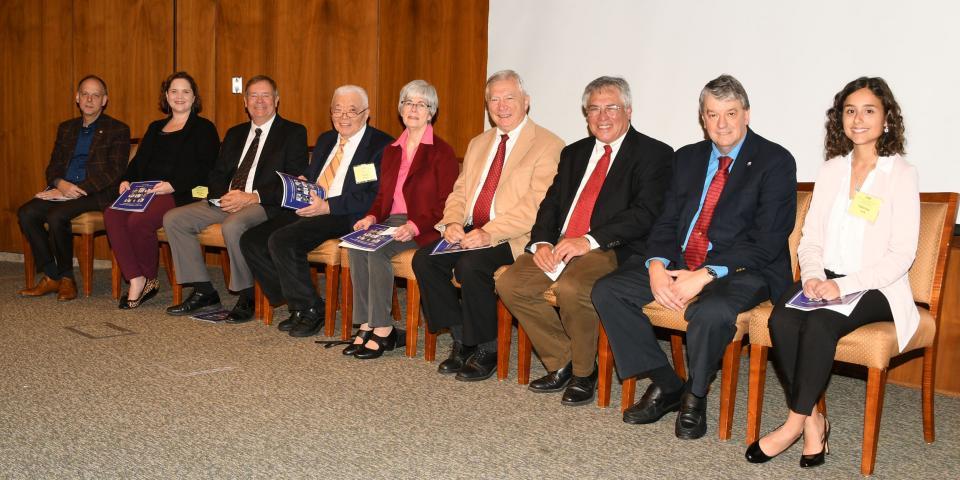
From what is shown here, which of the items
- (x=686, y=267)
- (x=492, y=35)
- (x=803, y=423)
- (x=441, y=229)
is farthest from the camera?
(x=492, y=35)

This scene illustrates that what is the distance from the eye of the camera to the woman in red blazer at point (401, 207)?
13.1ft

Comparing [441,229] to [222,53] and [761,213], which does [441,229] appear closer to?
[761,213]

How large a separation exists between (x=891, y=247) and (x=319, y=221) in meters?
2.73

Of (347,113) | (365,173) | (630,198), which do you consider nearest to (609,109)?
(630,198)

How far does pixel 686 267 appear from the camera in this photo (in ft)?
10.6

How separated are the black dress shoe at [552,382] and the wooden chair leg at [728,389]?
2.29ft

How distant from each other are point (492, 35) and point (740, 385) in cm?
259

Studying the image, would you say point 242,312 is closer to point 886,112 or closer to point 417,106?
point 417,106

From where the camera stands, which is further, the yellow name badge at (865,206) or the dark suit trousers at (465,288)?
the dark suit trousers at (465,288)

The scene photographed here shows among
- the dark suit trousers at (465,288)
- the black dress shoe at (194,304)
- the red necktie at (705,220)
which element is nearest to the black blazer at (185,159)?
the black dress shoe at (194,304)

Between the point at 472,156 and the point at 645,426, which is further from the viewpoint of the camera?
the point at 472,156

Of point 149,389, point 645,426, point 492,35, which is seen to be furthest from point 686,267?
point 492,35

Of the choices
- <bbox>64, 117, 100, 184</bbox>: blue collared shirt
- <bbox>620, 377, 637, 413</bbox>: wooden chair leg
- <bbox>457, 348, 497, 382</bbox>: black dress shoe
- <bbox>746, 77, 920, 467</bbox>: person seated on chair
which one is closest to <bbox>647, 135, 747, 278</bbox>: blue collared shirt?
<bbox>746, 77, 920, 467</bbox>: person seated on chair

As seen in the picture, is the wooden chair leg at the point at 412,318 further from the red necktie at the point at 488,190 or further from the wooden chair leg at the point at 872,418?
the wooden chair leg at the point at 872,418
